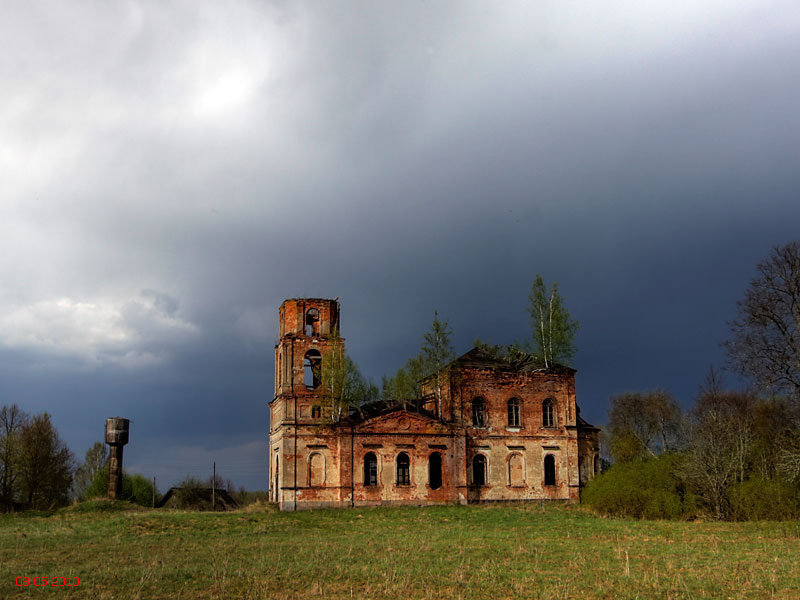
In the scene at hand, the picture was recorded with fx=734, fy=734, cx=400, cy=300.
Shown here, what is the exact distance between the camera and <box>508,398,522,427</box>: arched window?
41.1 m

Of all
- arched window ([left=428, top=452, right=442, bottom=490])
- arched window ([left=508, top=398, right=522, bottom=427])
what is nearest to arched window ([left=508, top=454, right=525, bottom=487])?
arched window ([left=508, top=398, right=522, bottom=427])

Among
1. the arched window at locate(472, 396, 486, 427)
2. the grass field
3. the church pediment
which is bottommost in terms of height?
the grass field

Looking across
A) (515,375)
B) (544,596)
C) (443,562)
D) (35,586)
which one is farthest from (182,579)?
(515,375)

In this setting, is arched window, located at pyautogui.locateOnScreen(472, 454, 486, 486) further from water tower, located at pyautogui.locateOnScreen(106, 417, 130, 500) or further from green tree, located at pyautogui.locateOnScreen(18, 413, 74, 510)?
green tree, located at pyautogui.locateOnScreen(18, 413, 74, 510)

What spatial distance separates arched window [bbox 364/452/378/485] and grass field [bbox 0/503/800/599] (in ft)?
27.5

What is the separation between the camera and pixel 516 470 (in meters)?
40.4

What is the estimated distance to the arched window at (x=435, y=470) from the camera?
38625 millimetres

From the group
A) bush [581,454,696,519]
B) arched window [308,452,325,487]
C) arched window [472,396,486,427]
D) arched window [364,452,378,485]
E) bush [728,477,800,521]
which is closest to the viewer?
bush [728,477,800,521]

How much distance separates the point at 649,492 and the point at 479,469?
11622 millimetres

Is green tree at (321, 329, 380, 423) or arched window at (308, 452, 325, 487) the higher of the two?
green tree at (321, 329, 380, 423)

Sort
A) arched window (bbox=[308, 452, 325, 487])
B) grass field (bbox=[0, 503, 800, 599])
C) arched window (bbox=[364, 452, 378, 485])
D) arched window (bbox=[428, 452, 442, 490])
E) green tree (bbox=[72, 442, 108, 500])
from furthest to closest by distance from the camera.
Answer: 1. green tree (bbox=[72, 442, 108, 500])
2. arched window (bbox=[428, 452, 442, 490])
3. arched window (bbox=[364, 452, 378, 485])
4. arched window (bbox=[308, 452, 325, 487])
5. grass field (bbox=[0, 503, 800, 599])

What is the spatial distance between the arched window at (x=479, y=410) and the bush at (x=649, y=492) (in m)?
9.63

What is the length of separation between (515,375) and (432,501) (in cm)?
848

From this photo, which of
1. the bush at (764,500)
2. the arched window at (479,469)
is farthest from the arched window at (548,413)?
the bush at (764,500)
